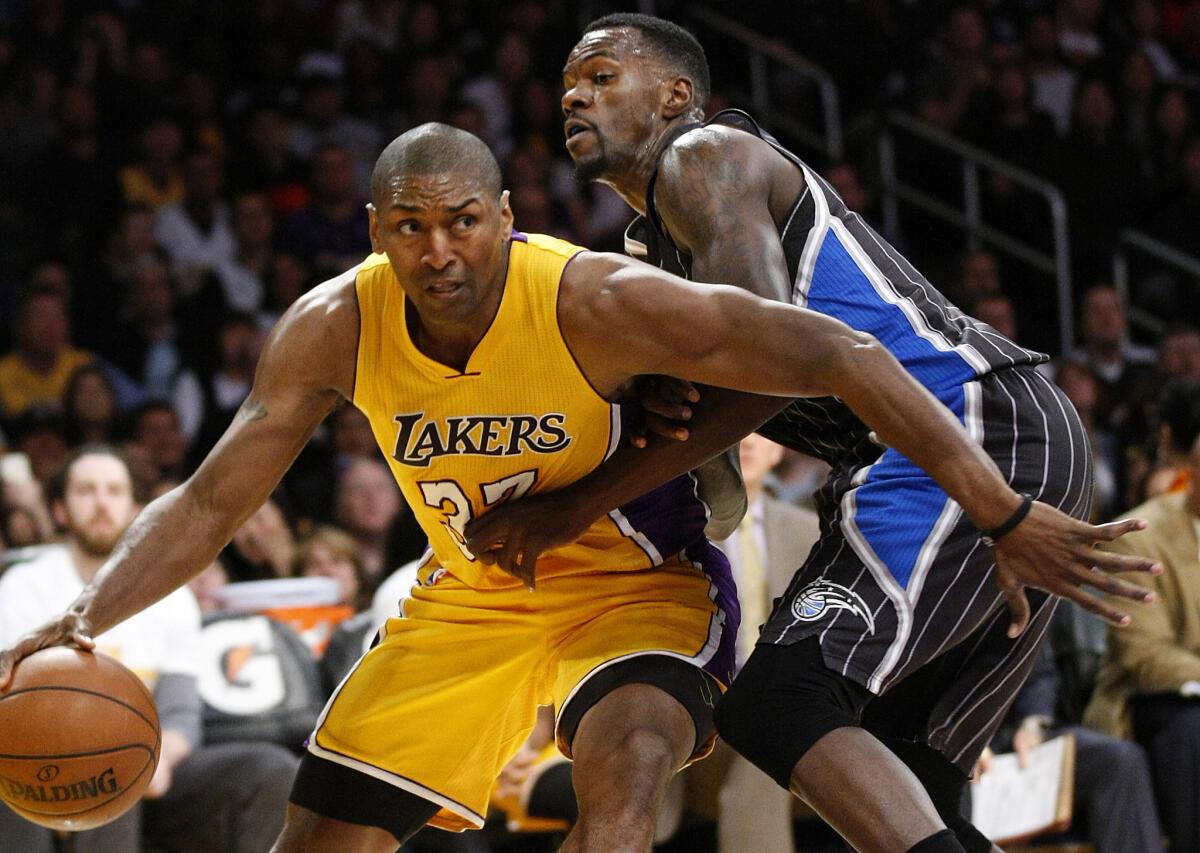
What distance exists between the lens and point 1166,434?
22.7 feet

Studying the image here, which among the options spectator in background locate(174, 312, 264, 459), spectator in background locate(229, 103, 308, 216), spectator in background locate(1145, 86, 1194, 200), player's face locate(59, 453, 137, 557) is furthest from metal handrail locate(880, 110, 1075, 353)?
player's face locate(59, 453, 137, 557)

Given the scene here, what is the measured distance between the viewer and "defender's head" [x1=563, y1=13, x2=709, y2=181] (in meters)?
3.82

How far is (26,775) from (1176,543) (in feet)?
14.5

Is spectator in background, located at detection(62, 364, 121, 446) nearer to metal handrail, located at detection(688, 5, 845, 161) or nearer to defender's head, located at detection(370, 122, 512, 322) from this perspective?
defender's head, located at detection(370, 122, 512, 322)

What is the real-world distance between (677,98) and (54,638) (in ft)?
5.89

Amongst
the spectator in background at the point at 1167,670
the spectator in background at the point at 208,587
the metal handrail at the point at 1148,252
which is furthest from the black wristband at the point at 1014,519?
the metal handrail at the point at 1148,252

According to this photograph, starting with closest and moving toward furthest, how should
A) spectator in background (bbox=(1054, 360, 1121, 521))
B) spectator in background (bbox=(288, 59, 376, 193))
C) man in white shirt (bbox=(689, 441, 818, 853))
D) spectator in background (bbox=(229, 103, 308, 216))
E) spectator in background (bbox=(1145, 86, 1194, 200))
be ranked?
man in white shirt (bbox=(689, 441, 818, 853))
spectator in background (bbox=(1054, 360, 1121, 521))
spectator in background (bbox=(229, 103, 308, 216))
spectator in background (bbox=(288, 59, 376, 193))
spectator in background (bbox=(1145, 86, 1194, 200))

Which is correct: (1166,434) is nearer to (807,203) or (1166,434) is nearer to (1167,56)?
(807,203)

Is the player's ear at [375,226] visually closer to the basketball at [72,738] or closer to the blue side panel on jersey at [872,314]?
the blue side panel on jersey at [872,314]

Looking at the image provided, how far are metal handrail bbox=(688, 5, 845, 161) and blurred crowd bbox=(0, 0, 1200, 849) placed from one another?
13 centimetres

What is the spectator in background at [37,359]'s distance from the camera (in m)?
7.60

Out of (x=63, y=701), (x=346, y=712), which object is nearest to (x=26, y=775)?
(x=63, y=701)

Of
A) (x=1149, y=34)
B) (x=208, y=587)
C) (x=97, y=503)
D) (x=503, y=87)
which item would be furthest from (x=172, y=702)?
(x=1149, y=34)

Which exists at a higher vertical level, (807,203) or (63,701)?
(807,203)
